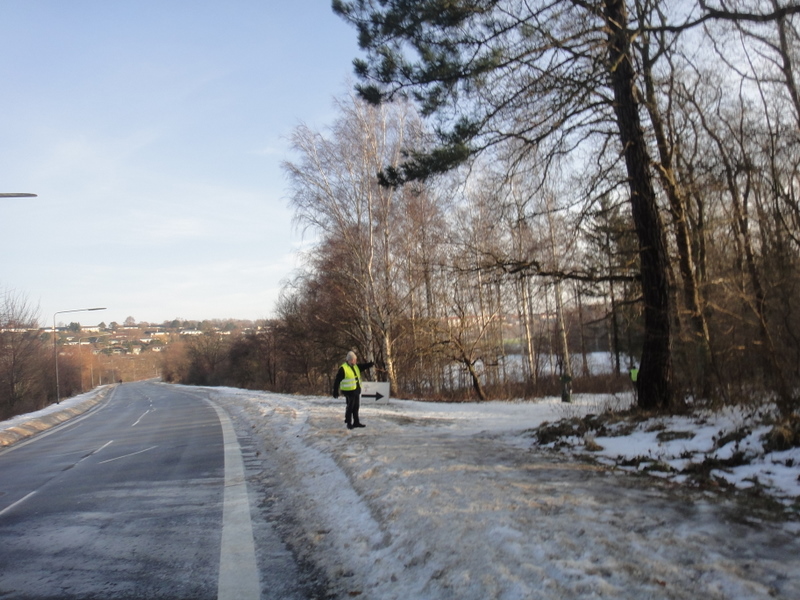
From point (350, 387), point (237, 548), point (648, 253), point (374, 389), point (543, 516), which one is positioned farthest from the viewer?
point (374, 389)

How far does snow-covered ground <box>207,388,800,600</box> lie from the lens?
3.78 meters

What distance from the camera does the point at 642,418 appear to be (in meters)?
9.42

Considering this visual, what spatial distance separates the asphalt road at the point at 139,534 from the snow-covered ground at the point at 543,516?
0.42 metres

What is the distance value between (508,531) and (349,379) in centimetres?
748

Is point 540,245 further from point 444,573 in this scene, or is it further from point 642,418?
point 444,573

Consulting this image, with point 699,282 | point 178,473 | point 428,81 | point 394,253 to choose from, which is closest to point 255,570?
point 178,473

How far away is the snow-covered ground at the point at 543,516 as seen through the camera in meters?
3.78

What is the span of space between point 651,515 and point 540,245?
769 cm

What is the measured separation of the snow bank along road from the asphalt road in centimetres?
23

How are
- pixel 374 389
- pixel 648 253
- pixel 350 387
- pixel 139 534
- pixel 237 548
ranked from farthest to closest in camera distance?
pixel 374 389 → pixel 350 387 → pixel 648 253 → pixel 139 534 → pixel 237 548

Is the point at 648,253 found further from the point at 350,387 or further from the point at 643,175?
the point at 350,387

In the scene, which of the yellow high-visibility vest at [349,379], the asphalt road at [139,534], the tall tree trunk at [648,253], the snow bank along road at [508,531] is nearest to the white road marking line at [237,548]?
the asphalt road at [139,534]

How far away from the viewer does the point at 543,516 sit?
507 centimetres

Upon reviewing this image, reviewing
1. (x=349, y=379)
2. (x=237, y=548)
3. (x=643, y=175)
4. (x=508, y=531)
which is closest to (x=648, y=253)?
(x=643, y=175)
